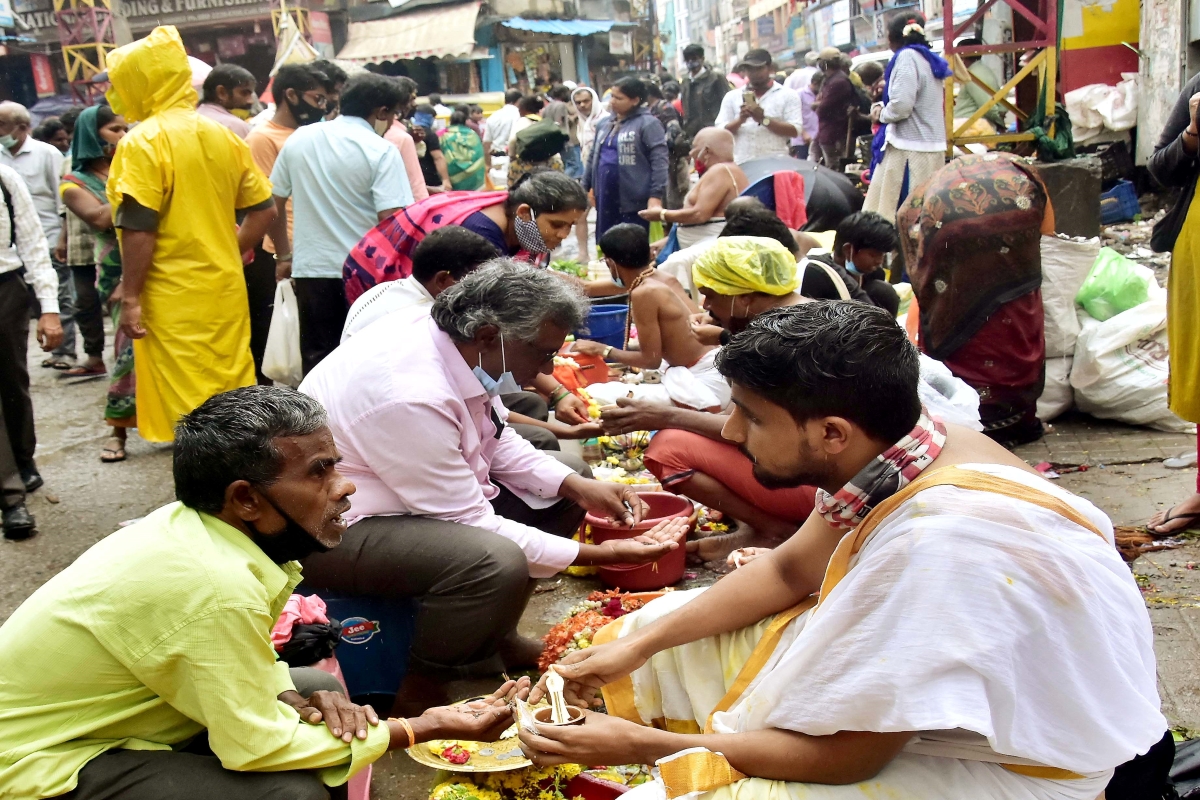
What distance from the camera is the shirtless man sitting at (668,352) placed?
4715mm

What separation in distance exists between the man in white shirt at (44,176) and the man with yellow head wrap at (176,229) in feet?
11.8

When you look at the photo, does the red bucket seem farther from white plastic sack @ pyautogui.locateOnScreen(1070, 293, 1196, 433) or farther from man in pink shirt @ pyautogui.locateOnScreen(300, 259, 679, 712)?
white plastic sack @ pyautogui.locateOnScreen(1070, 293, 1196, 433)

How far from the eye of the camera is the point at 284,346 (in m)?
5.52

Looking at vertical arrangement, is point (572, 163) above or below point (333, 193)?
below

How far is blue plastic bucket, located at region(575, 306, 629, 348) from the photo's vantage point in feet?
22.7

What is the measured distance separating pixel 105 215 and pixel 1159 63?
1047cm

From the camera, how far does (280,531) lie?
224 centimetres

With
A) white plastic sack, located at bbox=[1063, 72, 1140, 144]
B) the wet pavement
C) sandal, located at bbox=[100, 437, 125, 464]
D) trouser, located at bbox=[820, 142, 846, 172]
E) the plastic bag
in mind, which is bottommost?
the wet pavement

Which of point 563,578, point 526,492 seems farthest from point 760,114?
point 526,492

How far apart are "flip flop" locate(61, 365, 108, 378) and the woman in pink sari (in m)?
4.33

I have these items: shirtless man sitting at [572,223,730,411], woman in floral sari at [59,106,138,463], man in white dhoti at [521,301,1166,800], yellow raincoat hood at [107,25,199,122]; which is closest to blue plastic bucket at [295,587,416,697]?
man in white dhoti at [521,301,1166,800]

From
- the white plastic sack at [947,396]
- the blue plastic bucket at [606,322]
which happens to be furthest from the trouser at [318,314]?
the white plastic sack at [947,396]

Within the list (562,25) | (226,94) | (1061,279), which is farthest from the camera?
(562,25)

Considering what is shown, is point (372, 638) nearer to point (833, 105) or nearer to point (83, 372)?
point (83, 372)
